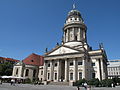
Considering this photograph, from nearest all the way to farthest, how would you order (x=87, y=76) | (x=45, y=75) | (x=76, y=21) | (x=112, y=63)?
(x=87, y=76)
(x=45, y=75)
(x=76, y=21)
(x=112, y=63)

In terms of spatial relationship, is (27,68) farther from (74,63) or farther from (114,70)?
(114,70)

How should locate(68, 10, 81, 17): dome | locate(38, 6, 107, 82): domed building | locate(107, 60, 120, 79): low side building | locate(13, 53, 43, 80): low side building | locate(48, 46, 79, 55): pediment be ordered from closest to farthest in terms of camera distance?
1. locate(38, 6, 107, 82): domed building
2. locate(48, 46, 79, 55): pediment
3. locate(13, 53, 43, 80): low side building
4. locate(68, 10, 81, 17): dome
5. locate(107, 60, 120, 79): low side building

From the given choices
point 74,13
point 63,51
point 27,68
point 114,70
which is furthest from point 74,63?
point 114,70

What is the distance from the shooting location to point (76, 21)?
59625 mm

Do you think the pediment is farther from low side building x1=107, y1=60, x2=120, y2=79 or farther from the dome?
low side building x1=107, y1=60, x2=120, y2=79

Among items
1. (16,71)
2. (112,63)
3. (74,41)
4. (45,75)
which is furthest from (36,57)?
(112,63)

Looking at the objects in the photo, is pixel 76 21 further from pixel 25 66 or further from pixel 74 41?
pixel 25 66

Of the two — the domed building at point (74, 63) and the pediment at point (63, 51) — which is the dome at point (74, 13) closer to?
the domed building at point (74, 63)

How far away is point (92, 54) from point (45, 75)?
62.5 ft

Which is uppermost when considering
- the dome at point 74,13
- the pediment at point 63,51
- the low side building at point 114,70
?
the dome at point 74,13

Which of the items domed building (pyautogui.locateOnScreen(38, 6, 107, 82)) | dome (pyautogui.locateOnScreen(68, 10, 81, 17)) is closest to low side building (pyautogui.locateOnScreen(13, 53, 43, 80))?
domed building (pyautogui.locateOnScreen(38, 6, 107, 82))

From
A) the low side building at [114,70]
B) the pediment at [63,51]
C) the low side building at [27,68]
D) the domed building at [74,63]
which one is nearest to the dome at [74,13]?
the domed building at [74,63]

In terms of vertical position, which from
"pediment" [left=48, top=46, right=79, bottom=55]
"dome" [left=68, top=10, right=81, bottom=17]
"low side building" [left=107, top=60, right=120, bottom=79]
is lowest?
"low side building" [left=107, top=60, right=120, bottom=79]

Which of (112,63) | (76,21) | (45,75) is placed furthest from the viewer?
(112,63)
